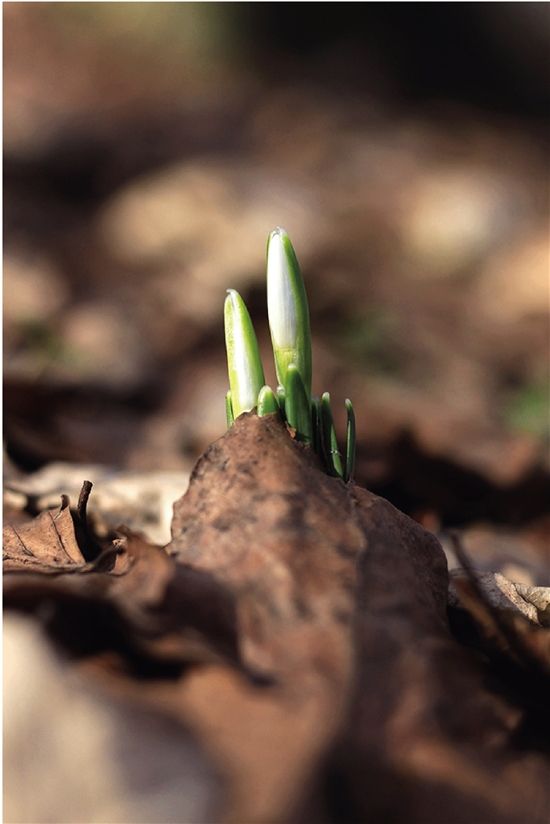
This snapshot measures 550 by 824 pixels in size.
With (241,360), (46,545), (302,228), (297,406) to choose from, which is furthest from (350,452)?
(302,228)

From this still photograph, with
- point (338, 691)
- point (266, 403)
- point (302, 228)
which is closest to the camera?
point (338, 691)

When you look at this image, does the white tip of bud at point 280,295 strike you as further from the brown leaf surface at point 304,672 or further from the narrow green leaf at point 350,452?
the brown leaf surface at point 304,672

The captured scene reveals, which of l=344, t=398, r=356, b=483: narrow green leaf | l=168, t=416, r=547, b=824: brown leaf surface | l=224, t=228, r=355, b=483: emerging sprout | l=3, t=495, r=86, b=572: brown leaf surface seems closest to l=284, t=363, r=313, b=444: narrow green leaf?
l=224, t=228, r=355, b=483: emerging sprout

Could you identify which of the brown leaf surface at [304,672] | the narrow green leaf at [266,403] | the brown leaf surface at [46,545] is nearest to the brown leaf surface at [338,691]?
the brown leaf surface at [304,672]

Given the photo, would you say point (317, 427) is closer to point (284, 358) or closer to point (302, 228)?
point (284, 358)

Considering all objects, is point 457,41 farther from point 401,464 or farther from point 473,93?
point 401,464

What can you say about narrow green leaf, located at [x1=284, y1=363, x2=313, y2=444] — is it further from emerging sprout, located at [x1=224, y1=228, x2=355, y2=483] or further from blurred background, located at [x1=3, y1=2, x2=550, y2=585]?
blurred background, located at [x1=3, y1=2, x2=550, y2=585]
